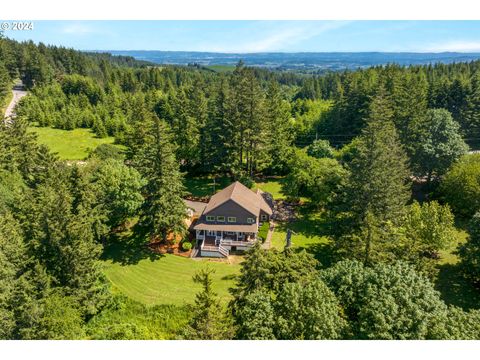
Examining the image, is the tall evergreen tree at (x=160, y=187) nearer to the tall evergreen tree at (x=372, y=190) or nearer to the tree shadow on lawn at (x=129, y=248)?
the tree shadow on lawn at (x=129, y=248)

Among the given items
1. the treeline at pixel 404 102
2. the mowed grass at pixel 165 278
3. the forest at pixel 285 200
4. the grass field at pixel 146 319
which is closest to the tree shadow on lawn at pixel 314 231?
the forest at pixel 285 200

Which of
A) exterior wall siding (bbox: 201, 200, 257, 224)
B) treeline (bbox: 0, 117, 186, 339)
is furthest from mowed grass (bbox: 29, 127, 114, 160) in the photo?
exterior wall siding (bbox: 201, 200, 257, 224)

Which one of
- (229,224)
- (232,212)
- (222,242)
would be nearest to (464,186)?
(232,212)

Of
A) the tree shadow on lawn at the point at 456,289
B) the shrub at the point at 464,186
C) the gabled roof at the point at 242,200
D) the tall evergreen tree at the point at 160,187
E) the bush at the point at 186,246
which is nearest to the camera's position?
the tree shadow on lawn at the point at 456,289

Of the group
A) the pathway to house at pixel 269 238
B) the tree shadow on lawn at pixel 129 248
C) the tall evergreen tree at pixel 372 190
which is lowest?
the tree shadow on lawn at pixel 129 248

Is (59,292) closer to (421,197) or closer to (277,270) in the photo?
(277,270)
